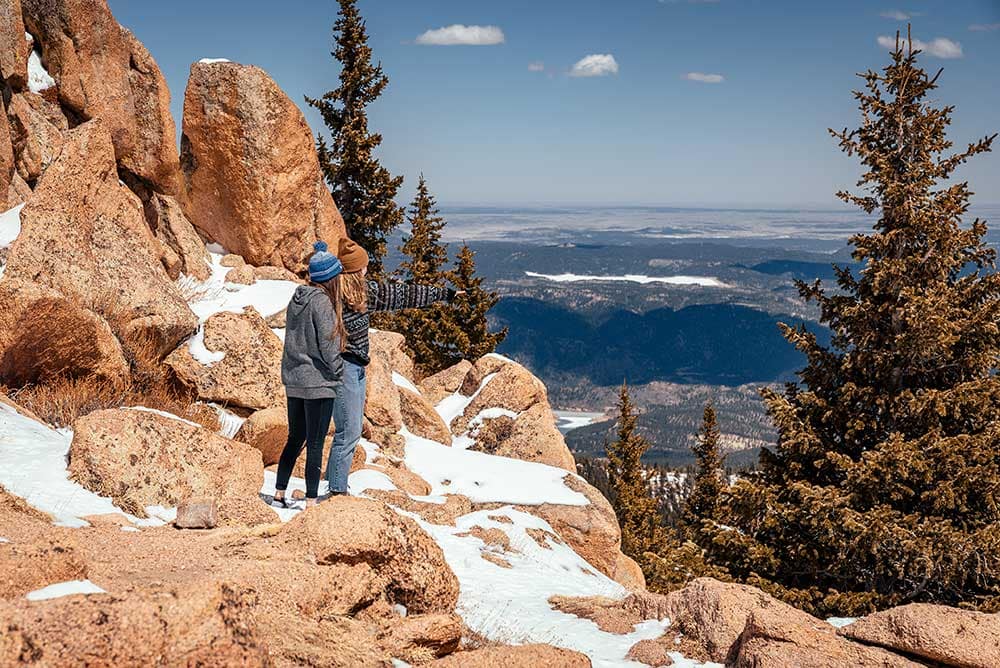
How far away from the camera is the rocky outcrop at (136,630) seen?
7.98ft

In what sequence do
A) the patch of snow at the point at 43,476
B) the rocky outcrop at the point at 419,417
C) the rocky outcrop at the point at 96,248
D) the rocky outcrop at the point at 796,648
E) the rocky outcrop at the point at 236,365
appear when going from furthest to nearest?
the rocky outcrop at the point at 419,417
the rocky outcrop at the point at 236,365
the rocky outcrop at the point at 96,248
the patch of snow at the point at 43,476
the rocky outcrop at the point at 796,648

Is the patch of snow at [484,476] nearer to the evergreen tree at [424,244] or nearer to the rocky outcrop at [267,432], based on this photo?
the rocky outcrop at [267,432]

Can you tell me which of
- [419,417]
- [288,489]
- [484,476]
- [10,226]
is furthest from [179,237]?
[288,489]

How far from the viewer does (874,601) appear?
41.8ft

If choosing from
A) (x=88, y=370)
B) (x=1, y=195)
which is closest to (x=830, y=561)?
(x=88, y=370)

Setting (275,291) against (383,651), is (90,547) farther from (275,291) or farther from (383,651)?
(275,291)

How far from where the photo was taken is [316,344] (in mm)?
7121

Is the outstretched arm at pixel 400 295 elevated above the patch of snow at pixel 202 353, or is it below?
above

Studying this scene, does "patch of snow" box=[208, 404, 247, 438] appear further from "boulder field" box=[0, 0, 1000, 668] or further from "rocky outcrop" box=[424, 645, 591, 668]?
"rocky outcrop" box=[424, 645, 591, 668]

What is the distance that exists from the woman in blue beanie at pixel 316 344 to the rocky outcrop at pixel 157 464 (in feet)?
3.06

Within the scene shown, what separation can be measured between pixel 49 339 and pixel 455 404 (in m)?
13.3

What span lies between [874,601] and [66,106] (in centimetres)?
1741

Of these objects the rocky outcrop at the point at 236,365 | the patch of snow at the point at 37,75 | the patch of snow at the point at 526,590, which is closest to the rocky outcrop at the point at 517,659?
the patch of snow at the point at 526,590

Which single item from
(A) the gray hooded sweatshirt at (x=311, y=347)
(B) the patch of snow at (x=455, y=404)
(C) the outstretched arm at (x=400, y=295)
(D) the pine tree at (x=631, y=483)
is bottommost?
(D) the pine tree at (x=631, y=483)
